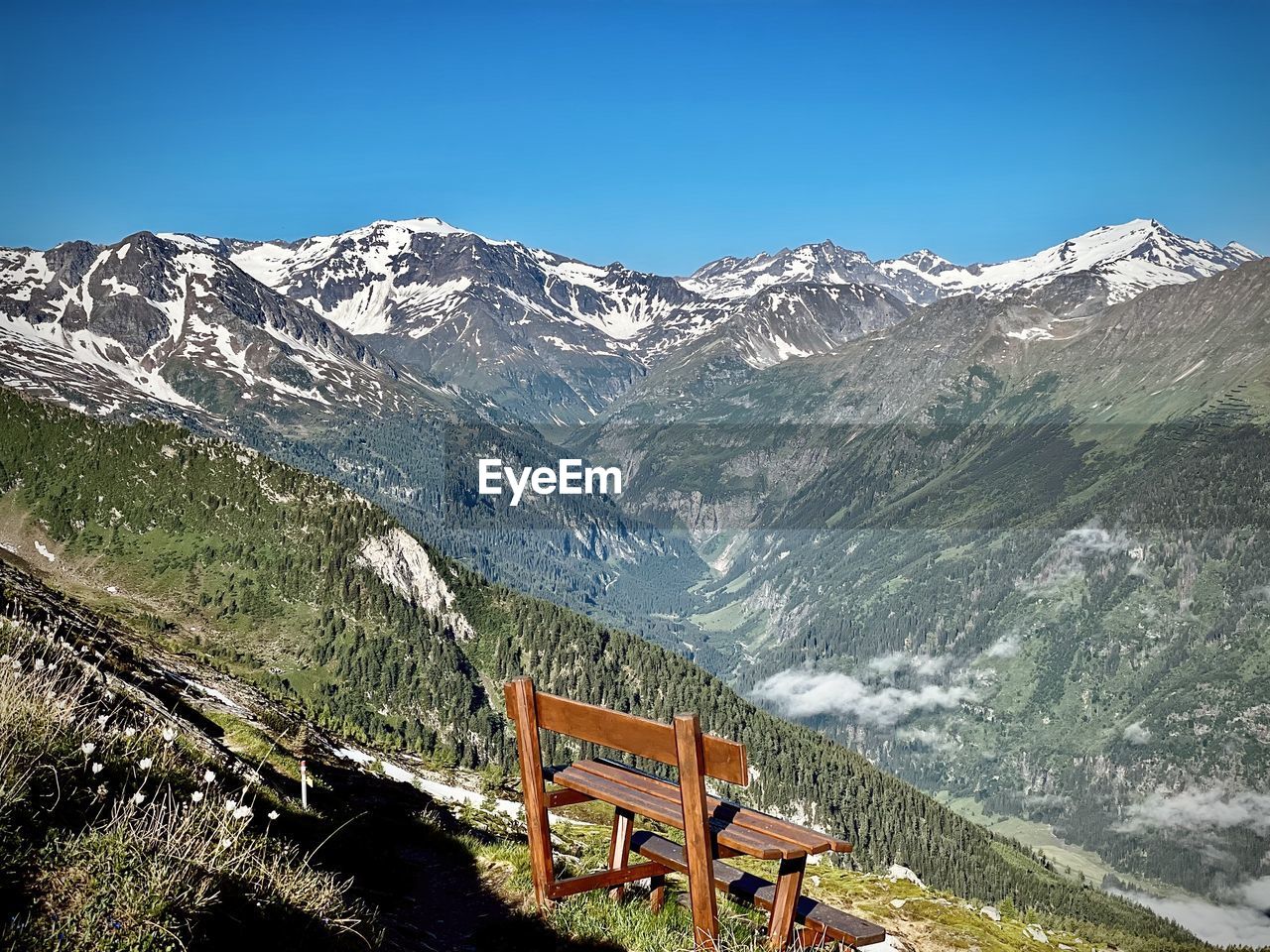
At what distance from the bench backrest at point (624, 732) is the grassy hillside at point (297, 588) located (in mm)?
79831

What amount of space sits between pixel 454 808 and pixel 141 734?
18.9 metres

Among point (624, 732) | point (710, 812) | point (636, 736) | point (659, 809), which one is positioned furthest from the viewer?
point (710, 812)

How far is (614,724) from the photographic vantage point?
35.7ft

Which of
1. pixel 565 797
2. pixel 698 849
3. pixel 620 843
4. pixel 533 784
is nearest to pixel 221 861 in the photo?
pixel 533 784

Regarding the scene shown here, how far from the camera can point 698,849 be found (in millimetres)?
10477

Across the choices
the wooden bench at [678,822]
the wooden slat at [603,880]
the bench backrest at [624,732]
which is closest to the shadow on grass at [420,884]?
the wooden slat at [603,880]

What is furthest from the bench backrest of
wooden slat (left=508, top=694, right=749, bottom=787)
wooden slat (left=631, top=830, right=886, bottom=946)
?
wooden slat (left=631, top=830, right=886, bottom=946)

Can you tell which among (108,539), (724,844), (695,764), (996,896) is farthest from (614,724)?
(996,896)

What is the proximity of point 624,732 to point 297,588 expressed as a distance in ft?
423

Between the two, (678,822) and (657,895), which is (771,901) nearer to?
(678,822)

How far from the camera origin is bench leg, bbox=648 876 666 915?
43.9 feet

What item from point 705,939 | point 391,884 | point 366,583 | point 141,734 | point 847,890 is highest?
point 141,734

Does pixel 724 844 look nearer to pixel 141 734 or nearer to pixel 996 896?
pixel 141 734

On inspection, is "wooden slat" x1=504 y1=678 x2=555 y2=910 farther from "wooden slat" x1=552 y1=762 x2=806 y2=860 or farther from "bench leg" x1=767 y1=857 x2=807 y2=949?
"bench leg" x1=767 y1=857 x2=807 y2=949
